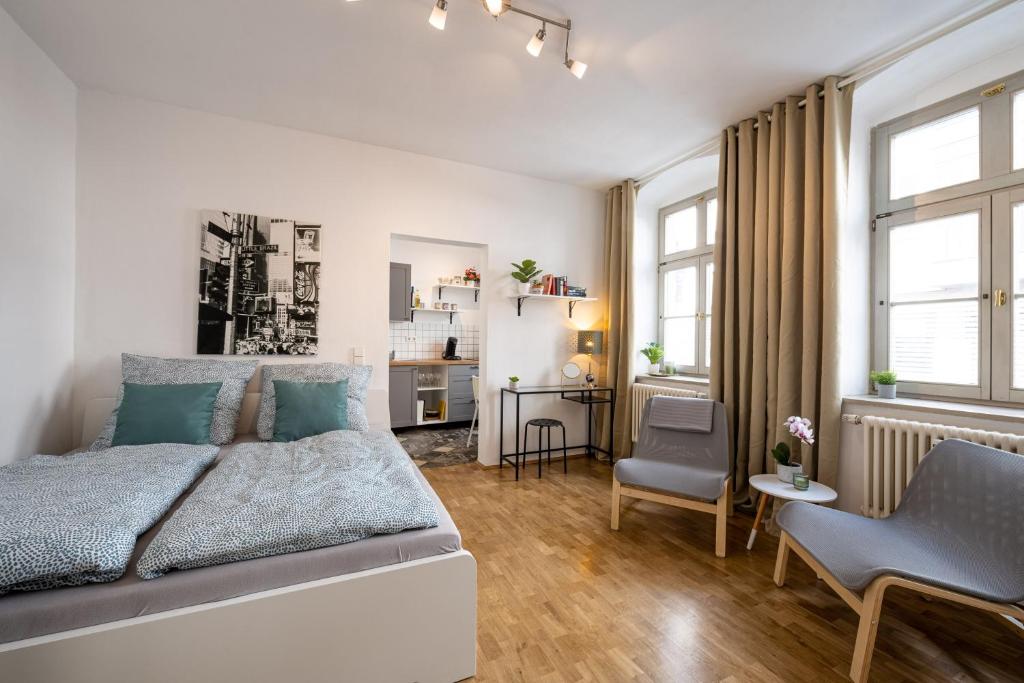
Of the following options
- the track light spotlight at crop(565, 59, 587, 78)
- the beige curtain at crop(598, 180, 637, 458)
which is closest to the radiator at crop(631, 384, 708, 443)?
the beige curtain at crop(598, 180, 637, 458)

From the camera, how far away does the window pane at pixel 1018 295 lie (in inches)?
83.3

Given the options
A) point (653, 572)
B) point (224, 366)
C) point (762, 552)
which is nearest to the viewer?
point (653, 572)

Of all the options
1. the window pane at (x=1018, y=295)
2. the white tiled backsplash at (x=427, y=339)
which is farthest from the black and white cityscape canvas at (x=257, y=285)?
the window pane at (x=1018, y=295)

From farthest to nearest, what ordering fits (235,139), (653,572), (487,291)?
1. (487,291)
2. (235,139)
3. (653,572)

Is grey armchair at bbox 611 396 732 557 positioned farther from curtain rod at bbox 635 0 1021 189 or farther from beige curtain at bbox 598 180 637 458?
curtain rod at bbox 635 0 1021 189

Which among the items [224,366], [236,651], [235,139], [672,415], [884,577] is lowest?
[236,651]

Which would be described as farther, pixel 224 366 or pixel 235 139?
pixel 235 139

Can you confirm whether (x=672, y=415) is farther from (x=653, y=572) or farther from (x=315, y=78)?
(x=315, y=78)

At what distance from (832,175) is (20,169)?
4357 mm

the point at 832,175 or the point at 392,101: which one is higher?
the point at 392,101

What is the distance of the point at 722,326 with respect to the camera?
3137mm

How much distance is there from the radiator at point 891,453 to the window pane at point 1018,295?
46 centimetres

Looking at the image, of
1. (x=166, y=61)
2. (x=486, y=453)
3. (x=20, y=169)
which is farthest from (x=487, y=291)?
(x=20, y=169)

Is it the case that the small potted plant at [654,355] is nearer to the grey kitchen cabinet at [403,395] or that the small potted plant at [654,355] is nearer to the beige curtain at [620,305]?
the beige curtain at [620,305]
